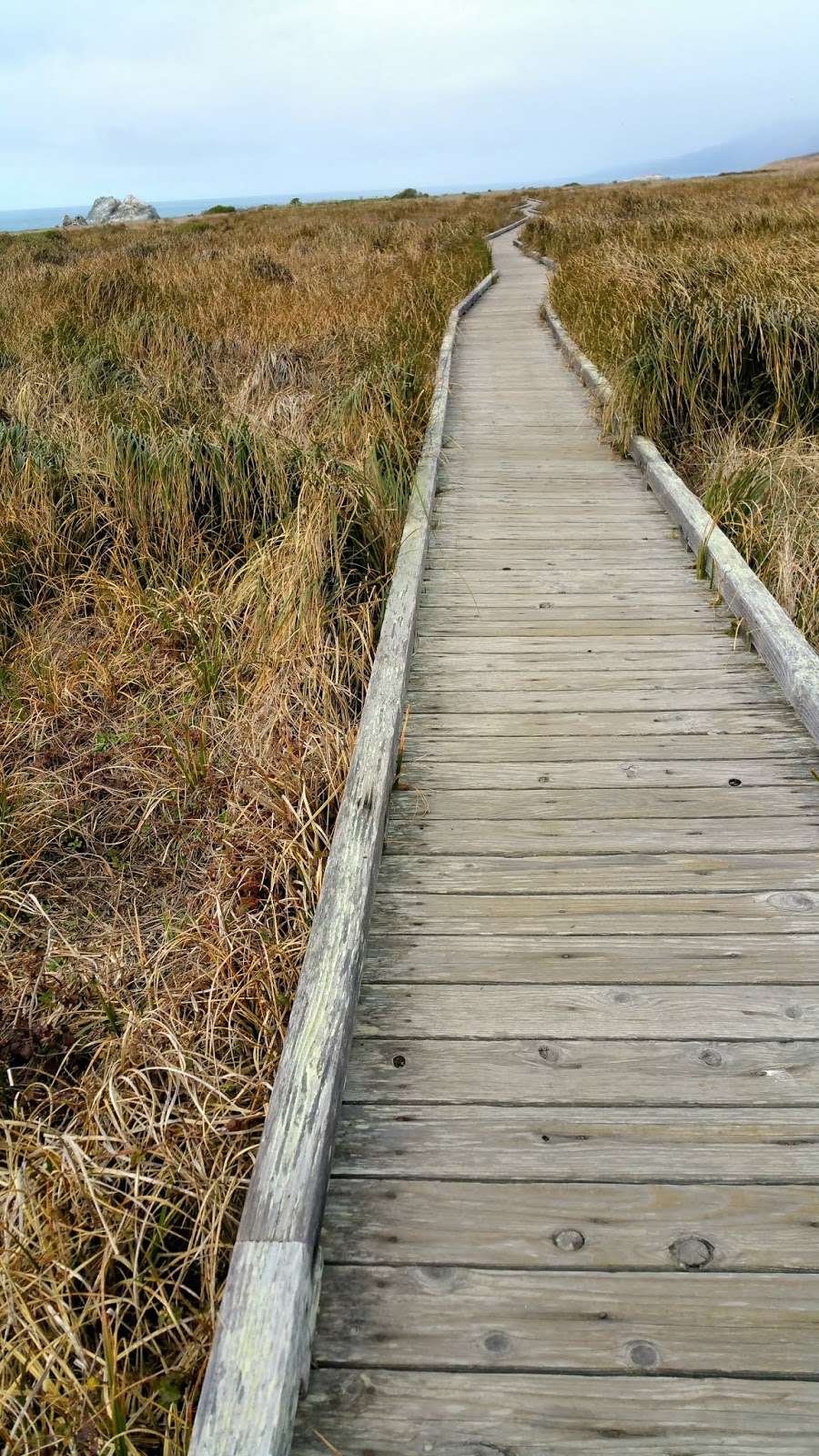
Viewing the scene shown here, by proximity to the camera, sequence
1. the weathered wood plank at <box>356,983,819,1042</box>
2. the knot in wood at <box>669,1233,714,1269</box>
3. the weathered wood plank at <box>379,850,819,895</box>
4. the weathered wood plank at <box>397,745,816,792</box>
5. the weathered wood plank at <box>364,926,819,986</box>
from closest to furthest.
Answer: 1. the knot in wood at <box>669,1233,714,1269</box>
2. the weathered wood plank at <box>356,983,819,1042</box>
3. the weathered wood plank at <box>364,926,819,986</box>
4. the weathered wood plank at <box>379,850,819,895</box>
5. the weathered wood plank at <box>397,745,816,792</box>

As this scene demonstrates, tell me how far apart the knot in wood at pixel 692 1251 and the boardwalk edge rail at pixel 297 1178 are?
63 centimetres

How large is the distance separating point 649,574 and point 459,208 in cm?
3587

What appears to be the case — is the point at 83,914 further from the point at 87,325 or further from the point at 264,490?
the point at 87,325

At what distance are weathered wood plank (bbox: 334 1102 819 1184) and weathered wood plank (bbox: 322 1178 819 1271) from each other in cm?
3

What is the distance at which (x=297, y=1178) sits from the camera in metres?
1.77

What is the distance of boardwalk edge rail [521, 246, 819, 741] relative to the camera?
3551 mm

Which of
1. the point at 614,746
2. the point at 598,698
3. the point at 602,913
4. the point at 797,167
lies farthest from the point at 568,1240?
the point at 797,167

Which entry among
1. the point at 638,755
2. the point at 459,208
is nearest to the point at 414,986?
the point at 638,755

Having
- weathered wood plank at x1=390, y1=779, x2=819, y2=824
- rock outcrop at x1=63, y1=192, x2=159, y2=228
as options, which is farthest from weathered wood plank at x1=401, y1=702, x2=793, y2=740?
rock outcrop at x1=63, y1=192, x2=159, y2=228

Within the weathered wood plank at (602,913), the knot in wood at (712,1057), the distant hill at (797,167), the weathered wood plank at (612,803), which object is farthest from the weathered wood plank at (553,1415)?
the distant hill at (797,167)

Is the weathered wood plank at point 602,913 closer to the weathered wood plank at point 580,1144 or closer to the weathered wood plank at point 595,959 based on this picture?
the weathered wood plank at point 595,959

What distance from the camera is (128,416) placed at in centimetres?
690

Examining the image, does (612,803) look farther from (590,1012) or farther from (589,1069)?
(589,1069)

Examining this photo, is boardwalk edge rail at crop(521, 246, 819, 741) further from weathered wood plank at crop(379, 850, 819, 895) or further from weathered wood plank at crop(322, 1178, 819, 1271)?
weathered wood plank at crop(322, 1178, 819, 1271)
